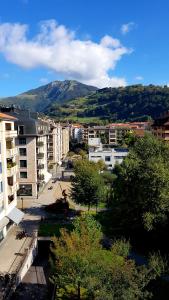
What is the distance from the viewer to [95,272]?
94.6ft

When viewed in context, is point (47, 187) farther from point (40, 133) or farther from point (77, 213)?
point (77, 213)

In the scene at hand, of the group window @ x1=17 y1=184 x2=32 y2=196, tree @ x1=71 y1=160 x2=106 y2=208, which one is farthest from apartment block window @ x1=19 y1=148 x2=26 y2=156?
tree @ x1=71 y1=160 x2=106 y2=208

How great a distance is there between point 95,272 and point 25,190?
1806 inches

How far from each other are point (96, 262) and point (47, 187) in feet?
184

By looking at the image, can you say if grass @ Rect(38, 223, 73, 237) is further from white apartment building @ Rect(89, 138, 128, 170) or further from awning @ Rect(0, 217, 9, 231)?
white apartment building @ Rect(89, 138, 128, 170)

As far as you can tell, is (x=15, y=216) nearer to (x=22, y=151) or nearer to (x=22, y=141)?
(x=22, y=151)

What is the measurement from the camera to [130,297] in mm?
26500

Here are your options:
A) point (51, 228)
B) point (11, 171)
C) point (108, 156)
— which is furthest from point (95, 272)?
point (108, 156)

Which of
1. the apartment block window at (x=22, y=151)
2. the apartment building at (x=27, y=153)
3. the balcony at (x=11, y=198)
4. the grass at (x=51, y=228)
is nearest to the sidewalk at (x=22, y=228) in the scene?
the grass at (x=51, y=228)

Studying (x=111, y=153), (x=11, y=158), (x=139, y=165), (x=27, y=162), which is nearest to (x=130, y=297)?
(x=139, y=165)

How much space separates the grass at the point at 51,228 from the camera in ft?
163

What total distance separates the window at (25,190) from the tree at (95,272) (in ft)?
122

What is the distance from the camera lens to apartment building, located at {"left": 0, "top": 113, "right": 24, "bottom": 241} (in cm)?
4719

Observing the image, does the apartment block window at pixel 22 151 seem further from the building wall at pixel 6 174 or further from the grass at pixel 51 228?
the grass at pixel 51 228
